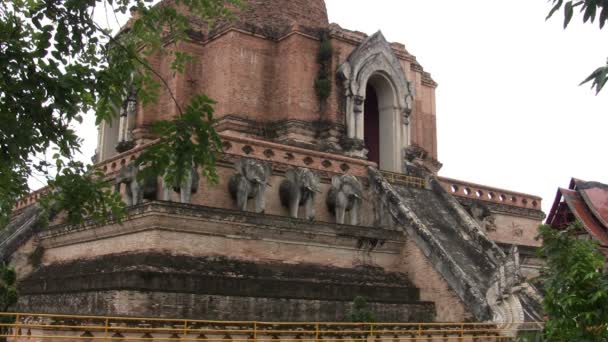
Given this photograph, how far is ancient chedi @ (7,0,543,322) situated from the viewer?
1392cm

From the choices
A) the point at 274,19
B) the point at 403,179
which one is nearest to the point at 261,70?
the point at 274,19

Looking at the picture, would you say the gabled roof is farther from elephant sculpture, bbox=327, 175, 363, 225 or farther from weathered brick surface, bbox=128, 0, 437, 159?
elephant sculpture, bbox=327, 175, 363, 225

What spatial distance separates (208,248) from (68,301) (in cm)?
270

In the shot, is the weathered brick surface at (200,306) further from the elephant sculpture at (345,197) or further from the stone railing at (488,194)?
the stone railing at (488,194)

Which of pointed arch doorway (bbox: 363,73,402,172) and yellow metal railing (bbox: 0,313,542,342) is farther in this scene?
pointed arch doorway (bbox: 363,73,402,172)

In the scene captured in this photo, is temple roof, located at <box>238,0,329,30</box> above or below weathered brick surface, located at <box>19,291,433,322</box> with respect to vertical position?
above

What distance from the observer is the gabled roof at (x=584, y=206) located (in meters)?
27.7

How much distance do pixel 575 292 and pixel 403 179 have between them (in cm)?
1333

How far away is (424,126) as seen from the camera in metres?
25.0

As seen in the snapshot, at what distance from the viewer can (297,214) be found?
690 inches

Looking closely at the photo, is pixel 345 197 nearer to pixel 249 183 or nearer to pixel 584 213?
pixel 249 183

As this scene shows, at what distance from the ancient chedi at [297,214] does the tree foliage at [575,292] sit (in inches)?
260

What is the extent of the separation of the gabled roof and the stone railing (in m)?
4.78

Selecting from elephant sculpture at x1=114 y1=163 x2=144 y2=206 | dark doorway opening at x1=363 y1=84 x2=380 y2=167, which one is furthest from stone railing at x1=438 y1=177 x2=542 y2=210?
elephant sculpture at x1=114 y1=163 x2=144 y2=206
